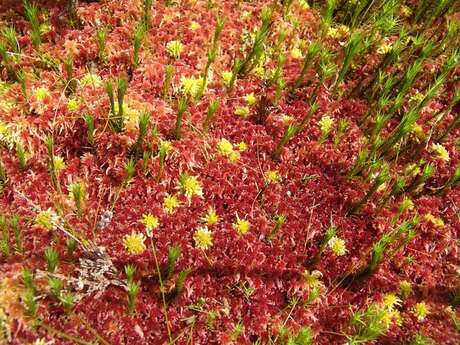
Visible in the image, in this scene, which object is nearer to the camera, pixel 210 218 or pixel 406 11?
pixel 210 218

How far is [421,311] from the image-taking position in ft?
8.92

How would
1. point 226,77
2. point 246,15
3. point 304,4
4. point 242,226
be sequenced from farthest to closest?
point 304,4
point 246,15
point 226,77
point 242,226

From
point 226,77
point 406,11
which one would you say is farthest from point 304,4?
point 226,77

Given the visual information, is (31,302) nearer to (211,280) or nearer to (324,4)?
(211,280)

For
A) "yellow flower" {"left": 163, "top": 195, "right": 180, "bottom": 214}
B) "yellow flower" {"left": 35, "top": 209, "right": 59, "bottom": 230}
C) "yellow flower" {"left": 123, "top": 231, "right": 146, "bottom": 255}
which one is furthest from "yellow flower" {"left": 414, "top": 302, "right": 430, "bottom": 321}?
"yellow flower" {"left": 35, "top": 209, "right": 59, "bottom": 230}

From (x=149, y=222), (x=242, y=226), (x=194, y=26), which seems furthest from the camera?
(x=194, y=26)

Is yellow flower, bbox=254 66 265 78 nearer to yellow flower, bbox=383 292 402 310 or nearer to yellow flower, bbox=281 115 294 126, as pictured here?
yellow flower, bbox=281 115 294 126

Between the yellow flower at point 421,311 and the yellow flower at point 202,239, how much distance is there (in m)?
1.50

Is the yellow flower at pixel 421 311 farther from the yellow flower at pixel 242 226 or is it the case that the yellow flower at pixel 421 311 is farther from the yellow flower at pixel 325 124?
the yellow flower at pixel 325 124

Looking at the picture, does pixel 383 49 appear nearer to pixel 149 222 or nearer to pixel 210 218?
pixel 210 218

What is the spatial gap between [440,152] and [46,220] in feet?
10.1

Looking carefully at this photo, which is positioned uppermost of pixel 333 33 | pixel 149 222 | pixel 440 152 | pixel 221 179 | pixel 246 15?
pixel 333 33

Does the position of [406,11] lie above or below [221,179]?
above

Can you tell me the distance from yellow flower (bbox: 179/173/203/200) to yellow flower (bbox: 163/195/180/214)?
0.31ft
